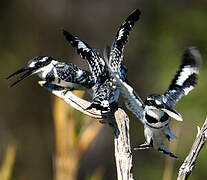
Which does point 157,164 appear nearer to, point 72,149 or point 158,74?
point 158,74

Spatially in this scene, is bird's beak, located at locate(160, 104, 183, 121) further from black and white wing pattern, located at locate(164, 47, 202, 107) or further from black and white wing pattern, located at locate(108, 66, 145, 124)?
black and white wing pattern, located at locate(164, 47, 202, 107)

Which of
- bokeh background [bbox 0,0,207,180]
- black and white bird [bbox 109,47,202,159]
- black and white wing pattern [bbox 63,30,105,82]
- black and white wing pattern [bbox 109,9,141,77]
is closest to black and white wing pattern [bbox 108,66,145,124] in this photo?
black and white bird [bbox 109,47,202,159]

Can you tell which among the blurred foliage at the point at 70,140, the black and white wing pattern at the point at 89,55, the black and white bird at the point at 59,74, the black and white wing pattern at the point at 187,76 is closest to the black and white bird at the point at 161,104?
the black and white wing pattern at the point at 187,76

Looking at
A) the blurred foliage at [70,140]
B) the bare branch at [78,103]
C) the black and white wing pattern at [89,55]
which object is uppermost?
the black and white wing pattern at [89,55]

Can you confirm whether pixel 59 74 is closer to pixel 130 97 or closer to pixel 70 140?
pixel 70 140

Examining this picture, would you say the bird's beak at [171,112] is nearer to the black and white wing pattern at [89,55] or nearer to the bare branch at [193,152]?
the bare branch at [193,152]

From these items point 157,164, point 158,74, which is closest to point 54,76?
point 158,74
